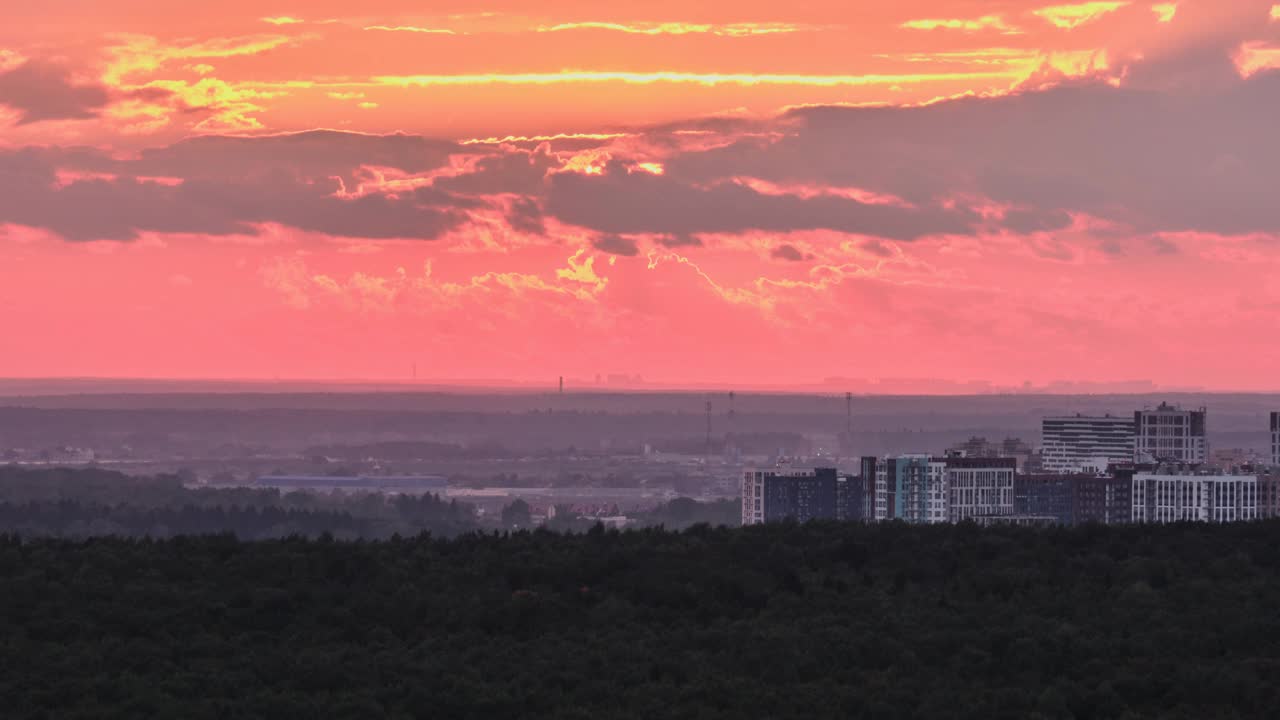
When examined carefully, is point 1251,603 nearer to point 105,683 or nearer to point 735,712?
point 735,712

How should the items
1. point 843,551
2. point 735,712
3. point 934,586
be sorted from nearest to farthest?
point 735,712 < point 934,586 < point 843,551

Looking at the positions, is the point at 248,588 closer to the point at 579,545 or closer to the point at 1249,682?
the point at 579,545

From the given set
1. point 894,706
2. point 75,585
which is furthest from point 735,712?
point 75,585

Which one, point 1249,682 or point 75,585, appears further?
point 75,585

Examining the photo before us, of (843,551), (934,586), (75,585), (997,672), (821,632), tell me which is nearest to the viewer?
(997,672)

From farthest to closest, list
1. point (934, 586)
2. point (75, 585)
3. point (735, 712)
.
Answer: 1. point (934, 586)
2. point (75, 585)
3. point (735, 712)

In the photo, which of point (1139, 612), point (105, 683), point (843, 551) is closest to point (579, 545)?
point (843, 551)
